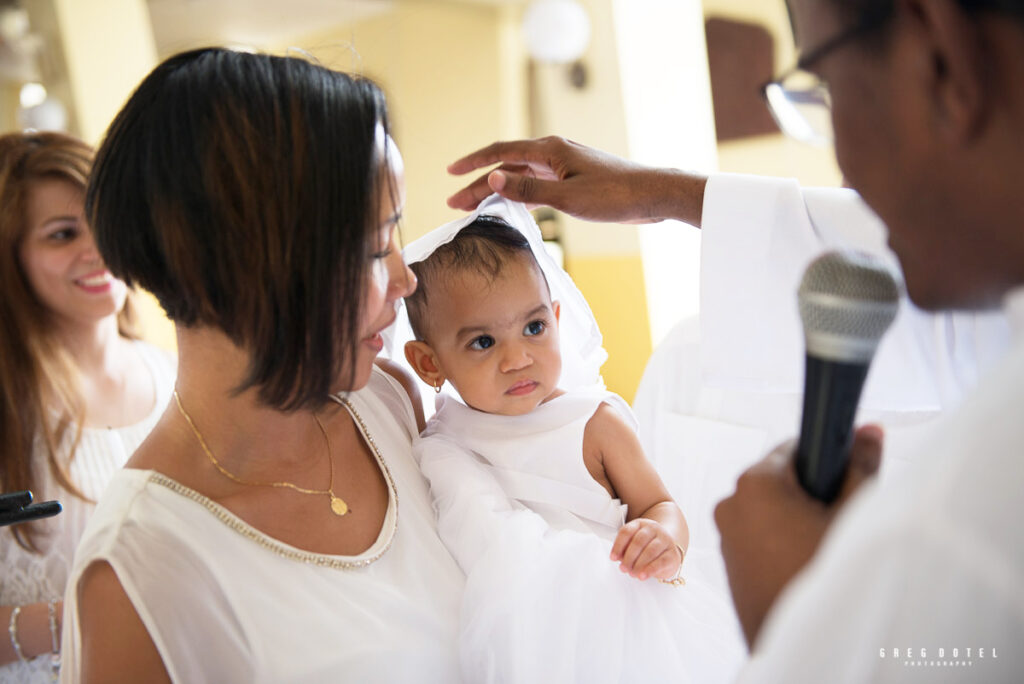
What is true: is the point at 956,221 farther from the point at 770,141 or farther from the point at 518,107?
the point at 518,107

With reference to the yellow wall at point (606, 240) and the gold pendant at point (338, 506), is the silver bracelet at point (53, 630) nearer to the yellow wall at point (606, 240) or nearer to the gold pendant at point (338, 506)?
the gold pendant at point (338, 506)

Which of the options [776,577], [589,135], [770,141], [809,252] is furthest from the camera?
[589,135]

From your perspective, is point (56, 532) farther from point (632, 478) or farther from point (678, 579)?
point (678, 579)

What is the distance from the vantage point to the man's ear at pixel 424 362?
2047 millimetres

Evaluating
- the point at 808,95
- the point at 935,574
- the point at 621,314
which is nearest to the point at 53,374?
the point at 808,95

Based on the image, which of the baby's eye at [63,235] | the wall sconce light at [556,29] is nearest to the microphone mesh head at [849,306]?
the baby's eye at [63,235]

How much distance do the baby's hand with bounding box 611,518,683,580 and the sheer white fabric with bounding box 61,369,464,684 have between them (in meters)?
0.35

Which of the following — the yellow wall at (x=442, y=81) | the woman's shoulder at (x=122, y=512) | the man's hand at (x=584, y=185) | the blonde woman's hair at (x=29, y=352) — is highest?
the man's hand at (x=584, y=185)

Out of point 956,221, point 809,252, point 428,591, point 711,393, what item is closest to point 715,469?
point 711,393

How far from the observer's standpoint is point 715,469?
86.0 inches

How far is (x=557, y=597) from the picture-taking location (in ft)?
5.04

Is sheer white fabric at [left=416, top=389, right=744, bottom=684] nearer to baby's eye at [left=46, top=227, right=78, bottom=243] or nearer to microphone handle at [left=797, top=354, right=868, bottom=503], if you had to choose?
microphone handle at [left=797, top=354, right=868, bottom=503]

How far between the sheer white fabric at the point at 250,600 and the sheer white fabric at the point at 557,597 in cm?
10

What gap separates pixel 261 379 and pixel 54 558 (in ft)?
5.53
